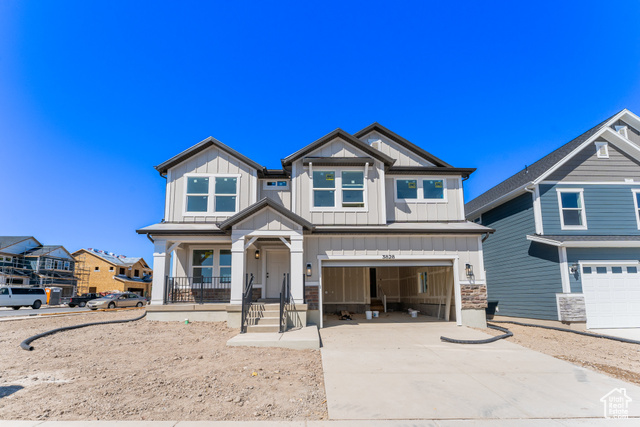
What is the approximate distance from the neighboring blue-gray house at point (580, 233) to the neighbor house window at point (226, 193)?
10541mm

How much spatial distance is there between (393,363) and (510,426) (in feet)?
10.3

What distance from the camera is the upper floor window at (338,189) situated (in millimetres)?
13141

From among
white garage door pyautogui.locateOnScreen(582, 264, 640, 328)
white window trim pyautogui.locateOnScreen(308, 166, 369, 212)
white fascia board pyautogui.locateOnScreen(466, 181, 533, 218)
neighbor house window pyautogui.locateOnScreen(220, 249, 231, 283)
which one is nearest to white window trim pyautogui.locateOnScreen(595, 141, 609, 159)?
white fascia board pyautogui.locateOnScreen(466, 181, 533, 218)

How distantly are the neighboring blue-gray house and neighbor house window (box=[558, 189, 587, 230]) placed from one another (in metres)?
0.03

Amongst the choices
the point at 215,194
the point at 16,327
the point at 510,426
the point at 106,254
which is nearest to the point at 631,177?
the point at 510,426

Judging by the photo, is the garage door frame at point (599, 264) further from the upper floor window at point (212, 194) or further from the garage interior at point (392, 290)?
the upper floor window at point (212, 194)

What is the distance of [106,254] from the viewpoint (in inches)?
Result: 2014

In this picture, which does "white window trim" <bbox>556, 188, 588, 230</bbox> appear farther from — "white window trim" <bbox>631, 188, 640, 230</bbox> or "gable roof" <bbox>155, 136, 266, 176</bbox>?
"gable roof" <bbox>155, 136, 266, 176</bbox>

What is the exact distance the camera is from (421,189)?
45.9ft

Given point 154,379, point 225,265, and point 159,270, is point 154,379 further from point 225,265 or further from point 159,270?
point 225,265

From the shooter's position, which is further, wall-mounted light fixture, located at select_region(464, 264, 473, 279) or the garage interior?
the garage interior

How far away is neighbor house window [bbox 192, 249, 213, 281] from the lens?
13922 millimetres

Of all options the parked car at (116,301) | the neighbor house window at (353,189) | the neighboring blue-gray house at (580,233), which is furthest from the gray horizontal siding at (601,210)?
the parked car at (116,301)

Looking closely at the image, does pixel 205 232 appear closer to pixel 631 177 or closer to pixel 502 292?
pixel 502 292
